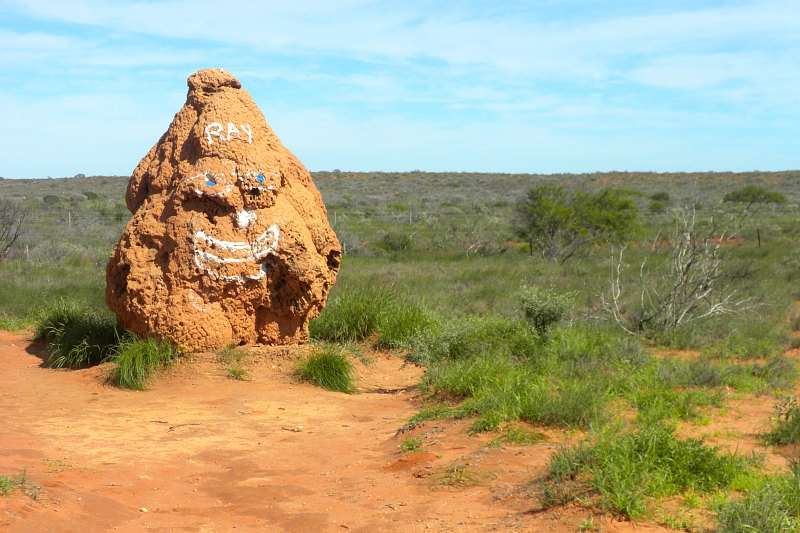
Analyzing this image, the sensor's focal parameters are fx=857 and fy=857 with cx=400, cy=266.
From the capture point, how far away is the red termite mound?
25.9 feet

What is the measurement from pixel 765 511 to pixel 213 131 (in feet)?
20.1

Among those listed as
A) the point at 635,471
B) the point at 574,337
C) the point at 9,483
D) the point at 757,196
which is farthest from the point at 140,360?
the point at 757,196

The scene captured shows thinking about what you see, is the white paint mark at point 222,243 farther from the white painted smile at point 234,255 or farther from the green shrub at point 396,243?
the green shrub at point 396,243

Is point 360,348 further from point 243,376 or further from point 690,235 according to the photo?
point 690,235

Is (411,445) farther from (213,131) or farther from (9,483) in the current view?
(213,131)

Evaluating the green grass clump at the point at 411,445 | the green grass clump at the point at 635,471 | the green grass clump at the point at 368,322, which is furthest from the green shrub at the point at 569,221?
the green grass clump at the point at 635,471

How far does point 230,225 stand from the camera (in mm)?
8055

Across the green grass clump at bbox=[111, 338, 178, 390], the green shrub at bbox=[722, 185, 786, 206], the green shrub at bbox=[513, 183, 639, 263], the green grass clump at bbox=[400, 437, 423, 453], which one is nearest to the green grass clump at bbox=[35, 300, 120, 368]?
the green grass clump at bbox=[111, 338, 178, 390]

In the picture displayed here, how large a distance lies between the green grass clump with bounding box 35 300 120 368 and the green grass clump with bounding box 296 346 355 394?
187 cm

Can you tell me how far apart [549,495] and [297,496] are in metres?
1.50

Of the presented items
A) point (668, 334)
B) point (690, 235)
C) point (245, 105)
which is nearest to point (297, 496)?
point (245, 105)

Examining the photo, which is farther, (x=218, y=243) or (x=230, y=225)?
(x=230, y=225)

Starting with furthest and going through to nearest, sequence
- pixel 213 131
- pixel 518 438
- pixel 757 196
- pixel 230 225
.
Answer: pixel 757 196 < pixel 213 131 < pixel 230 225 < pixel 518 438

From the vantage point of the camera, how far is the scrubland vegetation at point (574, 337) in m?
4.66
